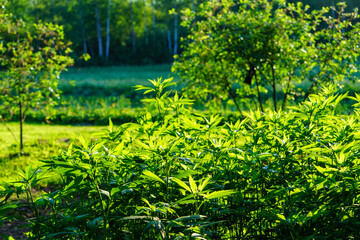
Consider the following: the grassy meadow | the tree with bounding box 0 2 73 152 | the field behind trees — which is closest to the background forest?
the grassy meadow

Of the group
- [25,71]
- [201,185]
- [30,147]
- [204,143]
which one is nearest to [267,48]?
[204,143]

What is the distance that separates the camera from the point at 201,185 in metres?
1.66

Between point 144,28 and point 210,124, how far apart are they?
161ft

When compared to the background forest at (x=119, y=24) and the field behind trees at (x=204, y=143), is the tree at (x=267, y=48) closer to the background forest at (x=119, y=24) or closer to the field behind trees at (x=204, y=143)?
the field behind trees at (x=204, y=143)

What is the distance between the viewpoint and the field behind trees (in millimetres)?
1679

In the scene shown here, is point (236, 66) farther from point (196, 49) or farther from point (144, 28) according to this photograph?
point (144, 28)

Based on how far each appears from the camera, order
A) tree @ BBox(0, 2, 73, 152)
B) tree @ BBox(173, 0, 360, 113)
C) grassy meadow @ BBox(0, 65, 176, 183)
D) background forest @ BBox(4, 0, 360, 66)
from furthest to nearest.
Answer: background forest @ BBox(4, 0, 360, 66) → tree @ BBox(0, 2, 73, 152) → grassy meadow @ BBox(0, 65, 176, 183) → tree @ BBox(173, 0, 360, 113)

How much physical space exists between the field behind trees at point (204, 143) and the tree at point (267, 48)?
0.03 meters

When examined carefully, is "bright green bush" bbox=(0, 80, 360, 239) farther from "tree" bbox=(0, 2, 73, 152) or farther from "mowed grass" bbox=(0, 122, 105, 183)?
"tree" bbox=(0, 2, 73, 152)

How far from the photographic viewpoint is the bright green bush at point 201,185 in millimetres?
1605

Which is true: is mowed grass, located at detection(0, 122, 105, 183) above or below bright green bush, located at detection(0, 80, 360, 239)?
below

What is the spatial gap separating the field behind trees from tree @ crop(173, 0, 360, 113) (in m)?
0.03

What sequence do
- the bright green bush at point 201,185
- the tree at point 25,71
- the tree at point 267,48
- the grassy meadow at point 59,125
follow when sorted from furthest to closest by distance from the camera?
the tree at point 25,71 → the grassy meadow at point 59,125 → the tree at point 267,48 → the bright green bush at point 201,185

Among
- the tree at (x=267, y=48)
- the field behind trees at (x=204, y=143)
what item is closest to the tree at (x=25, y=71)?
the field behind trees at (x=204, y=143)
